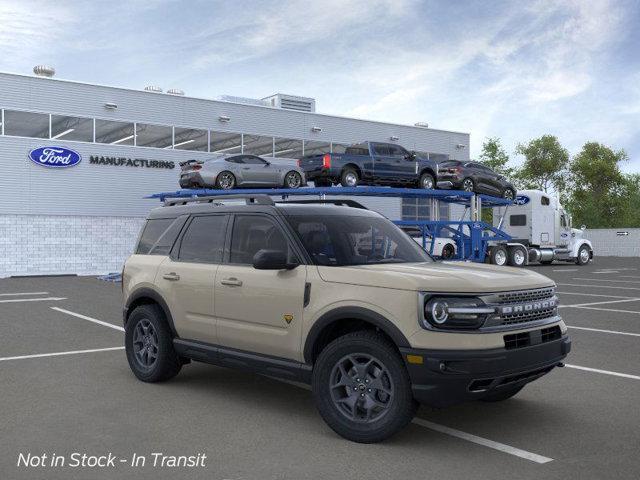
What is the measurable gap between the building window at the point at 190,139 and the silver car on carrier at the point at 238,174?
22.0 feet

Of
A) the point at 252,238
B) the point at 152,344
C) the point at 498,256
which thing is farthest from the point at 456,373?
the point at 498,256

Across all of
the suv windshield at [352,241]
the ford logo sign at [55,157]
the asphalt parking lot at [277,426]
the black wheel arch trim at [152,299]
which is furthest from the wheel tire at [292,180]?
the suv windshield at [352,241]

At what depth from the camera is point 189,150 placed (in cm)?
3100

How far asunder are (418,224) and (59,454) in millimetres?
18633

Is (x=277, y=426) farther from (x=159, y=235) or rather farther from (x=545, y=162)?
(x=545, y=162)

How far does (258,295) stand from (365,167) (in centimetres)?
1689

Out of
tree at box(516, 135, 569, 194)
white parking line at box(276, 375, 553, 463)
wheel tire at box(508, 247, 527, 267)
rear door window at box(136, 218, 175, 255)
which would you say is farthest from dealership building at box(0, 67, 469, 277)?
tree at box(516, 135, 569, 194)

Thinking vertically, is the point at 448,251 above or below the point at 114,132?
below

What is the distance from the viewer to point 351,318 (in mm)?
5172

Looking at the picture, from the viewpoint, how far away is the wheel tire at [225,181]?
918 inches

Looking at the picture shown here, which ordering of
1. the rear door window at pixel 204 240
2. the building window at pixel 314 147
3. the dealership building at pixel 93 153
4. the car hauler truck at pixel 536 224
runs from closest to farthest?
the rear door window at pixel 204 240, the dealership building at pixel 93 153, the car hauler truck at pixel 536 224, the building window at pixel 314 147

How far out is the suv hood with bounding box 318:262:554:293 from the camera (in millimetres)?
4809

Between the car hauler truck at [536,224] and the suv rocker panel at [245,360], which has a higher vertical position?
the car hauler truck at [536,224]

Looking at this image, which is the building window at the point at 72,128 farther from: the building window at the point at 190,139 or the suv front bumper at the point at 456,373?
the suv front bumper at the point at 456,373
